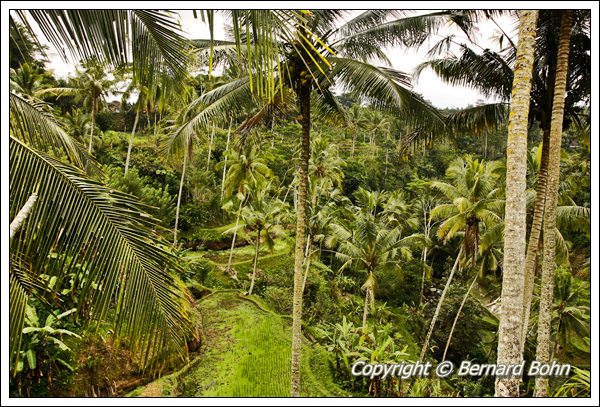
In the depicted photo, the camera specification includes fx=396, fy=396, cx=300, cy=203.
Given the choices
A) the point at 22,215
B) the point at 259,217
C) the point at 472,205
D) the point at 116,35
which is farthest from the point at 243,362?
the point at 116,35

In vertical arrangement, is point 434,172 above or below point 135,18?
above

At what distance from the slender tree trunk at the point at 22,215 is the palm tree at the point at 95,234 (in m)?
0.03

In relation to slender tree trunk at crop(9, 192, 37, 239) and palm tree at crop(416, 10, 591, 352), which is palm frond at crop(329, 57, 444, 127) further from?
slender tree trunk at crop(9, 192, 37, 239)

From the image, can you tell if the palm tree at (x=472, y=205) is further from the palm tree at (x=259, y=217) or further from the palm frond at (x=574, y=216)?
the palm tree at (x=259, y=217)

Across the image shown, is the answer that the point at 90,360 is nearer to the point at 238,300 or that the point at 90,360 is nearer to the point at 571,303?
the point at 238,300

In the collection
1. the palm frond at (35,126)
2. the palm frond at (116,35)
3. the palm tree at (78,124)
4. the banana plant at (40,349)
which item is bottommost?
the banana plant at (40,349)

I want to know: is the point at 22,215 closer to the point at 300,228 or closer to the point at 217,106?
the point at 217,106

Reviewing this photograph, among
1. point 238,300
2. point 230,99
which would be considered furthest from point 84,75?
point 230,99

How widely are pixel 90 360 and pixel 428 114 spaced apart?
8172 mm

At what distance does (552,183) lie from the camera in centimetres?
650

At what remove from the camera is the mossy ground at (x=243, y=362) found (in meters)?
9.89

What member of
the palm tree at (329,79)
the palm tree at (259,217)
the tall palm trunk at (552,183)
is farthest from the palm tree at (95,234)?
the palm tree at (259,217)

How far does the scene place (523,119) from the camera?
421cm

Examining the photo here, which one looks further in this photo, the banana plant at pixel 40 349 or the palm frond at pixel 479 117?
the palm frond at pixel 479 117
